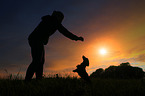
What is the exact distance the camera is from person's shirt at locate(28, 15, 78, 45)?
160 inches

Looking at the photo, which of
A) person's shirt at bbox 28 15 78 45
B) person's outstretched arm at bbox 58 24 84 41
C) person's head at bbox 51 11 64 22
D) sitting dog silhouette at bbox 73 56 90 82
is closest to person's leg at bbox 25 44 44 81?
person's shirt at bbox 28 15 78 45

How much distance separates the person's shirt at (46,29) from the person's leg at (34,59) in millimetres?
241

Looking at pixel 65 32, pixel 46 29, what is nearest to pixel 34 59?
pixel 46 29

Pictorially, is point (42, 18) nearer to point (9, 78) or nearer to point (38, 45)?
point (38, 45)

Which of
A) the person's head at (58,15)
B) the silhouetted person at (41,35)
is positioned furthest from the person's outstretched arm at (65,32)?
the person's head at (58,15)

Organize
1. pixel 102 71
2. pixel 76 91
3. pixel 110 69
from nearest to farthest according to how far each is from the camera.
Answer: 1. pixel 76 91
2. pixel 110 69
3. pixel 102 71

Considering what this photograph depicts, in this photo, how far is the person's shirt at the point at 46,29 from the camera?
4.05m

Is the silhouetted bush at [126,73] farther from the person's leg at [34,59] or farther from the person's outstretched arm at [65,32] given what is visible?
the person's leg at [34,59]

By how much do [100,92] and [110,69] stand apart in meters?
6.19

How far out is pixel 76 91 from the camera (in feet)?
9.16

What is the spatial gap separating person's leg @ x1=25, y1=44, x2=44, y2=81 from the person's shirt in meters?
0.24

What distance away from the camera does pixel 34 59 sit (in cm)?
400

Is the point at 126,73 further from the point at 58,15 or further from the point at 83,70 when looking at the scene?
the point at 58,15

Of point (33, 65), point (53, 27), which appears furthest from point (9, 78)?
point (53, 27)
